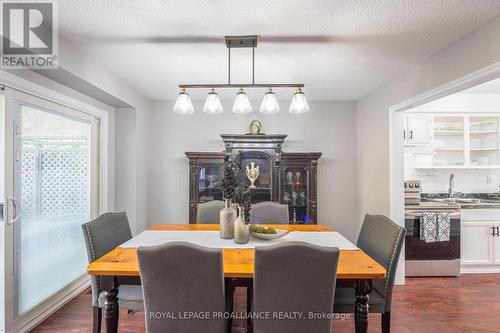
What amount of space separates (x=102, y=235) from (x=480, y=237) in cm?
414

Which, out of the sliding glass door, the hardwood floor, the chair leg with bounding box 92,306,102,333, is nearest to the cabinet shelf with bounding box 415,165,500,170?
the hardwood floor

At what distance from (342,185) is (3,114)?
390 cm

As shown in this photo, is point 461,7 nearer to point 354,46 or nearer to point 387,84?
point 354,46

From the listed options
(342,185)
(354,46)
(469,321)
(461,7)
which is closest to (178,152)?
(342,185)

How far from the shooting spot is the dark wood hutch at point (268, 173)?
3713mm

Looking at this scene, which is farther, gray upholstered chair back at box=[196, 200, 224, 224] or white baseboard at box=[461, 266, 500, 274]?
white baseboard at box=[461, 266, 500, 274]

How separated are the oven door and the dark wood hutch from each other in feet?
3.68

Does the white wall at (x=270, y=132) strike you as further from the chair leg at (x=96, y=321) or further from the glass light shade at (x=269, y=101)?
the chair leg at (x=96, y=321)

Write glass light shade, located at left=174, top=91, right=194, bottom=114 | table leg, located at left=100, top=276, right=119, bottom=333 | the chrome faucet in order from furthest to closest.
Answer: the chrome faucet, glass light shade, located at left=174, top=91, right=194, bottom=114, table leg, located at left=100, top=276, right=119, bottom=333

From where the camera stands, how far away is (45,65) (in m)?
2.07

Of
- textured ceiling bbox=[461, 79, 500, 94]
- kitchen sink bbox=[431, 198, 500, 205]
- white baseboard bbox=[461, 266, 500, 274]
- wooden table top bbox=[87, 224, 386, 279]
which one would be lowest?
white baseboard bbox=[461, 266, 500, 274]

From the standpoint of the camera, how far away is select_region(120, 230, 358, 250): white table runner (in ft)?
6.48

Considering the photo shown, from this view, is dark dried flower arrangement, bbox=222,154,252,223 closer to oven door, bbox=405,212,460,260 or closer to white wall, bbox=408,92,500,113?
oven door, bbox=405,212,460,260

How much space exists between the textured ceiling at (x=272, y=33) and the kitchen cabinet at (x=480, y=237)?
81.0 inches
